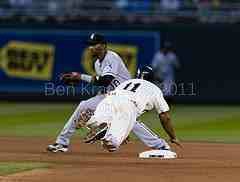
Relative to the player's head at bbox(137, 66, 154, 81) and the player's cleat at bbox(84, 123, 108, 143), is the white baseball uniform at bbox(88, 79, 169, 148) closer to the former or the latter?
the player's cleat at bbox(84, 123, 108, 143)

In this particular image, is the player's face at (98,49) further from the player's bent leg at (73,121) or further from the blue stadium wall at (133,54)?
the blue stadium wall at (133,54)

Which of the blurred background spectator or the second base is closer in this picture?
the second base

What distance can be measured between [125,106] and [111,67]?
78 cm

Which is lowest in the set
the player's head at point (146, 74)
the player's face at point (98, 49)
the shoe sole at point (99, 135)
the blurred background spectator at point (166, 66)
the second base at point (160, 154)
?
the blurred background spectator at point (166, 66)

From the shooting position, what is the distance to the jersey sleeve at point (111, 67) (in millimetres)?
12211

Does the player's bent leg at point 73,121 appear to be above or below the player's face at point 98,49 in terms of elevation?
below

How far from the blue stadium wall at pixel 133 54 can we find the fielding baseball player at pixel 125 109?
45.4 ft

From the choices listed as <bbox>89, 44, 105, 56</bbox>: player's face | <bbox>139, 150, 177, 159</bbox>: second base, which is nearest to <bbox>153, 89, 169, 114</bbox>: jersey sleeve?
<bbox>139, 150, 177, 159</bbox>: second base

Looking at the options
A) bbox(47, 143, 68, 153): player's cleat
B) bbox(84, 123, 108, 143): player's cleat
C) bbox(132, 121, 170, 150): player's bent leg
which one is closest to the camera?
bbox(84, 123, 108, 143): player's cleat

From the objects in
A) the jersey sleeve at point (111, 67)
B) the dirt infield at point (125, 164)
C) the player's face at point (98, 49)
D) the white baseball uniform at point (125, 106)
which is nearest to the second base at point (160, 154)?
the dirt infield at point (125, 164)

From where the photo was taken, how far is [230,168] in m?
10.7

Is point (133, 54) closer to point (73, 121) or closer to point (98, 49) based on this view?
point (73, 121)

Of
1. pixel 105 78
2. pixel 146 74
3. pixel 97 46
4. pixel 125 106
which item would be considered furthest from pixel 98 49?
pixel 125 106

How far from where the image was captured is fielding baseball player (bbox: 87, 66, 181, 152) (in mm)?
11641
